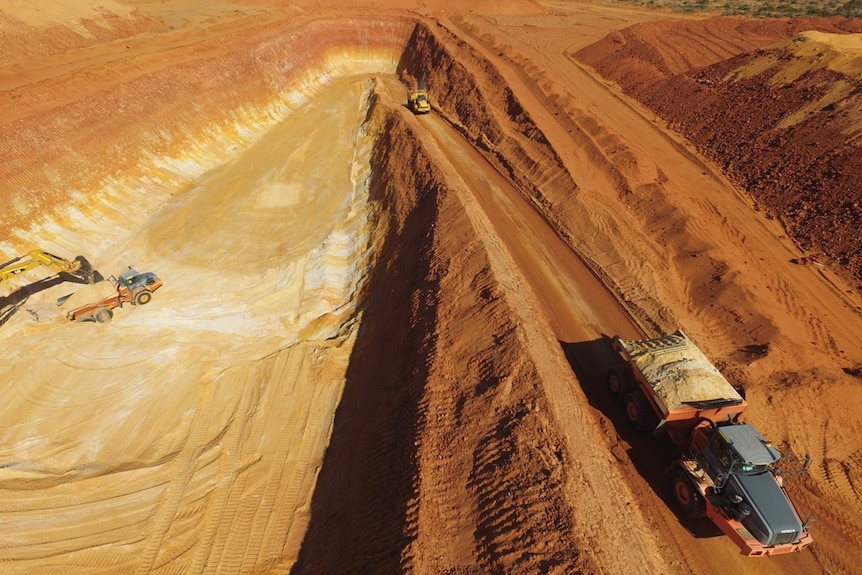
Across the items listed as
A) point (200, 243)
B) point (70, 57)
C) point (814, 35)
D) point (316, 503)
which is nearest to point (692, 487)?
point (316, 503)

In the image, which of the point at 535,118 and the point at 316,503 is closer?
the point at 316,503

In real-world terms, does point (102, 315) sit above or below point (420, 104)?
below

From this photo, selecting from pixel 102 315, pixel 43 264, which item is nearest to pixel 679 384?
pixel 102 315

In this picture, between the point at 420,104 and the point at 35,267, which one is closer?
the point at 35,267

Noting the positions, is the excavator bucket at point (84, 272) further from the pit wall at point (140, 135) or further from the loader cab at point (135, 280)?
the pit wall at point (140, 135)

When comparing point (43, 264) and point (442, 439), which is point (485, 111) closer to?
point (442, 439)

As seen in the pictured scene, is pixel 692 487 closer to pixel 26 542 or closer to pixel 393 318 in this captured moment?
pixel 393 318

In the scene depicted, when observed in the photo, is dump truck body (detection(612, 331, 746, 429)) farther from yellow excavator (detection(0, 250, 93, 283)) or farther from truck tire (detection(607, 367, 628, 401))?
yellow excavator (detection(0, 250, 93, 283))

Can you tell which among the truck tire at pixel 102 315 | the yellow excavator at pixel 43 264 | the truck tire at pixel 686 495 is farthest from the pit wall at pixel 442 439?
the yellow excavator at pixel 43 264
